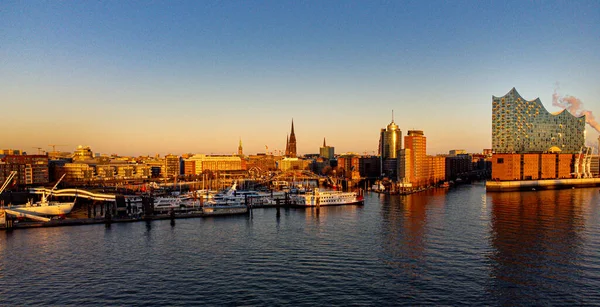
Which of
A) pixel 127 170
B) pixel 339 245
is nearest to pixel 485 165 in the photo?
pixel 127 170

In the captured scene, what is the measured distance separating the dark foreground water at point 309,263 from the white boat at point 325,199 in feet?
48.9

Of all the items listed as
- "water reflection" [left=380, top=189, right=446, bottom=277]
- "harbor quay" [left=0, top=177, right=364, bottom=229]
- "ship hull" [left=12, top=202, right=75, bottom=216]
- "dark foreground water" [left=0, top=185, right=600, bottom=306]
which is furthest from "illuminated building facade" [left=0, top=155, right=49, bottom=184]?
"water reflection" [left=380, top=189, right=446, bottom=277]

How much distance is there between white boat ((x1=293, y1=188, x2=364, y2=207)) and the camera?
5825cm

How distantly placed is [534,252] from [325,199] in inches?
1337

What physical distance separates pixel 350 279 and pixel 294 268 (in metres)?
3.77

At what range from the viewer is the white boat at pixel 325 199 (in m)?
58.2

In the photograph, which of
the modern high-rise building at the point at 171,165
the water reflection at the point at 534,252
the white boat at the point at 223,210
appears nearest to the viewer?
the water reflection at the point at 534,252

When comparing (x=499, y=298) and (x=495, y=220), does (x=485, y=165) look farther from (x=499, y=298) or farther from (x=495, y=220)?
(x=499, y=298)

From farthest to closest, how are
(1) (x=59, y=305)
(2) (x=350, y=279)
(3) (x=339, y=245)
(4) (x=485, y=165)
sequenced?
1. (4) (x=485, y=165)
2. (3) (x=339, y=245)
3. (2) (x=350, y=279)
4. (1) (x=59, y=305)

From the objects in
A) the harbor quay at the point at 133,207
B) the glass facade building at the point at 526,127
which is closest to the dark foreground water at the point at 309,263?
the harbor quay at the point at 133,207

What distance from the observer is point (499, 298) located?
Result: 20625 millimetres

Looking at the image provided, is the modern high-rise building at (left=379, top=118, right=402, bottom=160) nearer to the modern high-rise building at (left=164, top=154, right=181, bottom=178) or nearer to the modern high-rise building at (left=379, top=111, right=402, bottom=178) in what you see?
the modern high-rise building at (left=379, top=111, right=402, bottom=178)

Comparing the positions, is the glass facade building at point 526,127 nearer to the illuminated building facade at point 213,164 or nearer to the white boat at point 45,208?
the illuminated building facade at point 213,164

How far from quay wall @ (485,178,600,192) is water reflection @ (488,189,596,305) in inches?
1360
